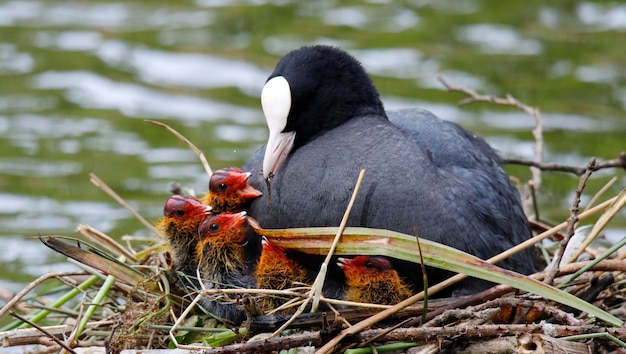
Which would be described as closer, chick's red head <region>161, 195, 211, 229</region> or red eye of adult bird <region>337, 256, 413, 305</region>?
red eye of adult bird <region>337, 256, 413, 305</region>

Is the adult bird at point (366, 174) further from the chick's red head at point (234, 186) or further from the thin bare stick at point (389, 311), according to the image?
the thin bare stick at point (389, 311)

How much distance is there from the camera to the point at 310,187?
162 inches

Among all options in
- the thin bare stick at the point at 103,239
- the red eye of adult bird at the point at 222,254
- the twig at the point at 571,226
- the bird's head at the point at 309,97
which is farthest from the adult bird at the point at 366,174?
the thin bare stick at the point at 103,239

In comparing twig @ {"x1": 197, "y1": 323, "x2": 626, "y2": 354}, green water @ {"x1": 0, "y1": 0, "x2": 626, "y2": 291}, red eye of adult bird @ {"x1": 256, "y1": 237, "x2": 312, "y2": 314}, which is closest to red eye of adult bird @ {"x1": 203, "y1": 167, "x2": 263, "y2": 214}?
red eye of adult bird @ {"x1": 256, "y1": 237, "x2": 312, "y2": 314}

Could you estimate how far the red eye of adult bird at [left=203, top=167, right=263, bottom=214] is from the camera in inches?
168

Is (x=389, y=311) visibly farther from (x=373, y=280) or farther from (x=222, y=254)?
(x=222, y=254)

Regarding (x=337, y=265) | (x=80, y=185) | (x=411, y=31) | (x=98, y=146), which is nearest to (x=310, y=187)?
(x=337, y=265)

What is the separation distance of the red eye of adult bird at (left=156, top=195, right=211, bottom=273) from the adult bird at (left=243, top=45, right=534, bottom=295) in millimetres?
211

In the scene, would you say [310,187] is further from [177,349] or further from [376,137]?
[177,349]

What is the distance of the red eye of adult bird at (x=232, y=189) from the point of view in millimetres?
4258

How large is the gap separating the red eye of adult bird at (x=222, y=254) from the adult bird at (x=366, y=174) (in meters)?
0.11

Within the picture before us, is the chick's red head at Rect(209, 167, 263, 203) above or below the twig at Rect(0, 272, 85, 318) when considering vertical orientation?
above

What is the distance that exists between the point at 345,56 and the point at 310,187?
0.58m

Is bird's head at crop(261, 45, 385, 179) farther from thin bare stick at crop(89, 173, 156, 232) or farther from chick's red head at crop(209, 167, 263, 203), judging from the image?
thin bare stick at crop(89, 173, 156, 232)
